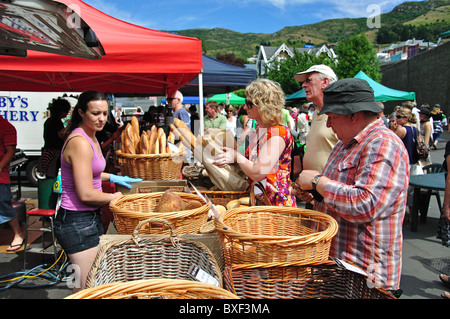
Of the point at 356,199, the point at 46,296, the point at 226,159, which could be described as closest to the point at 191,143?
the point at 226,159

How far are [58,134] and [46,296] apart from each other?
2.20m

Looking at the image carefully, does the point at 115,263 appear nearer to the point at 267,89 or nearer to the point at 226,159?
the point at 226,159

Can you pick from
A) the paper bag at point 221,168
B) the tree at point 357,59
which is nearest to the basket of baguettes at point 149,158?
the paper bag at point 221,168

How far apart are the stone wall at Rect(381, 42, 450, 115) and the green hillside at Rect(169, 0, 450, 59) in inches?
2034

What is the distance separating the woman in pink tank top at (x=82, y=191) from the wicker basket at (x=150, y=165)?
469 mm

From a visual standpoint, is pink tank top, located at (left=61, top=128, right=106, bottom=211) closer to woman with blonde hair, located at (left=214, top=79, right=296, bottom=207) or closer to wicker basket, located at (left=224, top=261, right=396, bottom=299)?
woman with blonde hair, located at (left=214, top=79, right=296, bottom=207)

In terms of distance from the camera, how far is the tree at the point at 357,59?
3200cm

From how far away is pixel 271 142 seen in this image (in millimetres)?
A: 2100

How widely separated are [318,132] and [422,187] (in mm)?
2748

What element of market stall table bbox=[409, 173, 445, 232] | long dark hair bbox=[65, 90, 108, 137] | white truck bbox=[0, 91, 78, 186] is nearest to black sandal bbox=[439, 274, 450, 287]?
market stall table bbox=[409, 173, 445, 232]

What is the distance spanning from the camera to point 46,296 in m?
3.14

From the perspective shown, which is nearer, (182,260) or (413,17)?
(182,260)

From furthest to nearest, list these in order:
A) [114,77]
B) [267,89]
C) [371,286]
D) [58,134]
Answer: [114,77] < [58,134] < [267,89] < [371,286]

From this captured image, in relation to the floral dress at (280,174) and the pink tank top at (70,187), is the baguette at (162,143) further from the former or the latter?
the floral dress at (280,174)
